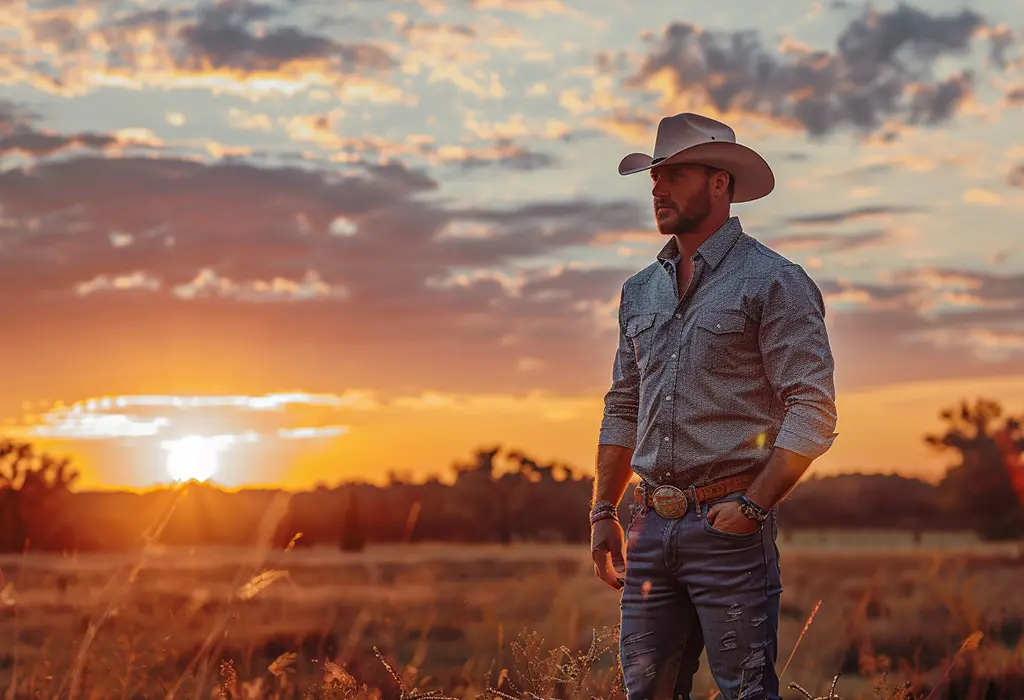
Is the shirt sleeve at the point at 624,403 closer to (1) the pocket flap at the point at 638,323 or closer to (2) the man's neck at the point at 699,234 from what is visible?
(1) the pocket flap at the point at 638,323

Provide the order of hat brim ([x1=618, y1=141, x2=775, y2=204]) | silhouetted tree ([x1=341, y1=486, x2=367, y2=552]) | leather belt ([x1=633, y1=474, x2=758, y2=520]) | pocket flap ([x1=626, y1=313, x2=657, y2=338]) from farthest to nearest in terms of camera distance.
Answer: silhouetted tree ([x1=341, y1=486, x2=367, y2=552]) < pocket flap ([x1=626, y1=313, x2=657, y2=338]) < hat brim ([x1=618, y1=141, x2=775, y2=204]) < leather belt ([x1=633, y1=474, x2=758, y2=520])

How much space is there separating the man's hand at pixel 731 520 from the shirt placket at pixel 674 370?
10.0 inches

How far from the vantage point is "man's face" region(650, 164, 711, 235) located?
4.59 meters

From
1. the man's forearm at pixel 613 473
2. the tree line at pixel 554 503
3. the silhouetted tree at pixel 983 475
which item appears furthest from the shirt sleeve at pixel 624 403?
the silhouetted tree at pixel 983 475

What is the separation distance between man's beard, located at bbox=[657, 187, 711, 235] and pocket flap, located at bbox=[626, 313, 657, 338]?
329 millimetres

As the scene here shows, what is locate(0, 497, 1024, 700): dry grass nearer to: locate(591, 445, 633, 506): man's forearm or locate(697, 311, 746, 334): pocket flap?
locate(591, 445, 633, 506): man's forearm

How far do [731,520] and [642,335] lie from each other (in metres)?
0.87

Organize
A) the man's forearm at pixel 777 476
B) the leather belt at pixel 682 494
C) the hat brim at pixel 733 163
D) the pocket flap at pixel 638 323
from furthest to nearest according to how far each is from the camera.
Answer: the pocket flap at pixel 638 323 < the hat brim at pixel 733 163 < the leather belt at pixel 682 494 < the man's forearm at pixel 777 476

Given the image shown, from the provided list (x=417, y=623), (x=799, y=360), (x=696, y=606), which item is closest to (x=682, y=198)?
(x=799, y=360)

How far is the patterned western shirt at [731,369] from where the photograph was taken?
4191 mm

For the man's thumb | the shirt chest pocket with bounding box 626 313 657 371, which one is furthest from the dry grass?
the shirt chest pocket with bounding box 626 313 657 371

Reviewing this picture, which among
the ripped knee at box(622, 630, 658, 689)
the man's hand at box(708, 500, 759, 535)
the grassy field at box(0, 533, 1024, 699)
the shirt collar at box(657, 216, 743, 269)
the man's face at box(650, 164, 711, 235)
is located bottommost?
the grassy field at box(0, 533, 1024, 699)

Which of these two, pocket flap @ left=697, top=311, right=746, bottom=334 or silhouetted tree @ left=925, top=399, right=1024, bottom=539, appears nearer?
pocket flap @ left=697, top=311, right=746, bottom=334

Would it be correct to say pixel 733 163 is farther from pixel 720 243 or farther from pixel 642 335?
pixel 642 335
